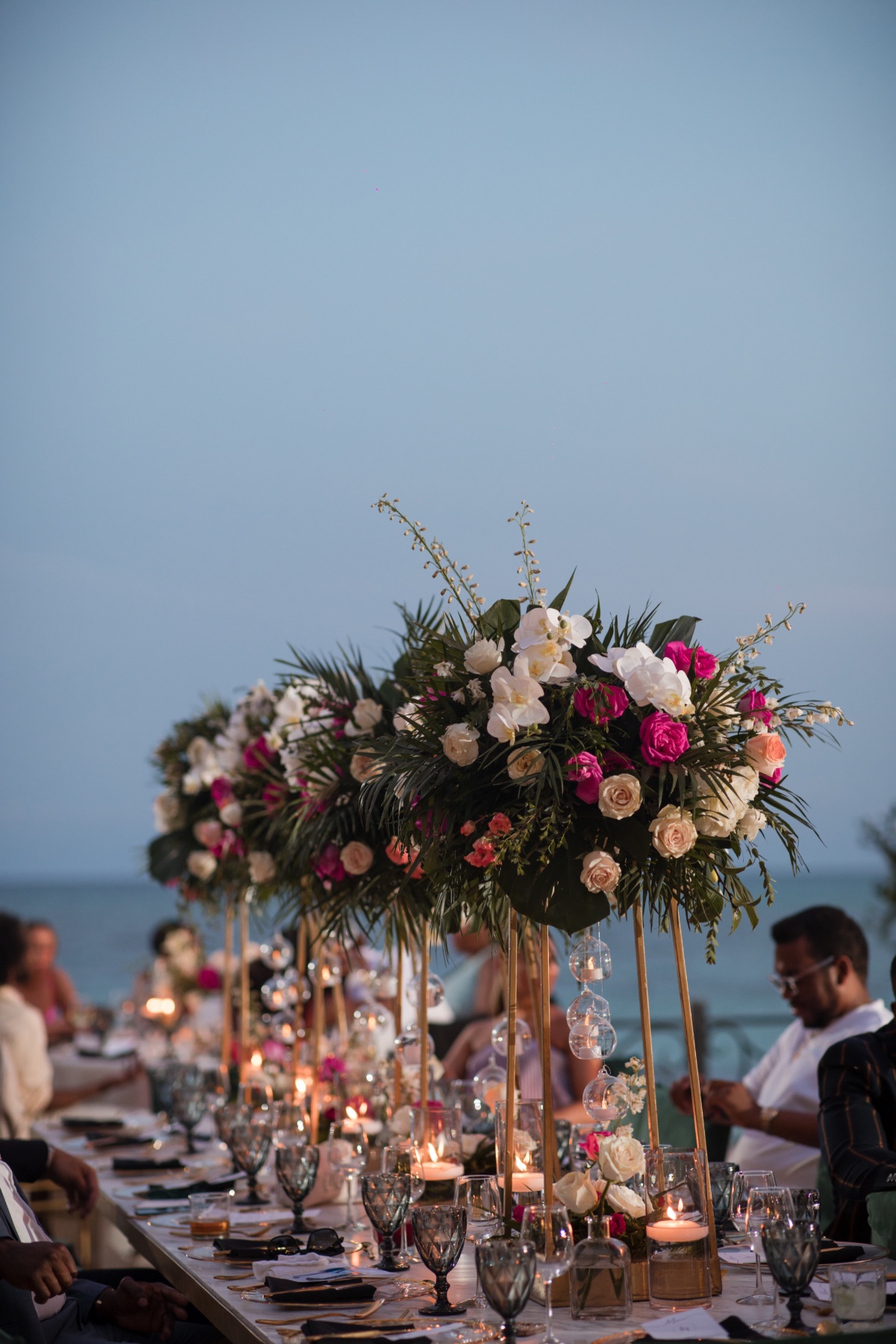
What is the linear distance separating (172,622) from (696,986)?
17.8 metres

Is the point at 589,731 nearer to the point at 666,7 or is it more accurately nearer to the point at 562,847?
the point at 562,847

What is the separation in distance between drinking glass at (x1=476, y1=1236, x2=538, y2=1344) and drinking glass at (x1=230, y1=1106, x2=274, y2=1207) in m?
1.37

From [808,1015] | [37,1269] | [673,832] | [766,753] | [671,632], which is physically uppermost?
[671,632]

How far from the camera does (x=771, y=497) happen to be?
5996mm

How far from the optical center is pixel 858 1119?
2768mm

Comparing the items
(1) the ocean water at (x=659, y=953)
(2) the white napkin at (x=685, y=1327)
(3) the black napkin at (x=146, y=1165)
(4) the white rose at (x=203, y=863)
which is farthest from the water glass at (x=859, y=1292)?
(1) the ocean water at (x=659, y=953)

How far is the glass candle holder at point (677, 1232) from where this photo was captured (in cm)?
202

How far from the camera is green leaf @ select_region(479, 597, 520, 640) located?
2201 mm

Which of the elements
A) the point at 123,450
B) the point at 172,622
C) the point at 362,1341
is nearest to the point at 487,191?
the point at 123,450

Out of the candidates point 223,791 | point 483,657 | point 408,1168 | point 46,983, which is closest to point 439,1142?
point 408,1168

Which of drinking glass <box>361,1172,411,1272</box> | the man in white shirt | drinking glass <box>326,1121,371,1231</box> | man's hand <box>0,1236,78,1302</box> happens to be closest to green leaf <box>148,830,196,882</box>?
drinking glass <box>326,1121,371,1231</box>

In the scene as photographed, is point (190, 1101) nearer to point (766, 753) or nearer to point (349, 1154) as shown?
point (349, 1154)

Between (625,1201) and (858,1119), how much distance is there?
0.92 meters

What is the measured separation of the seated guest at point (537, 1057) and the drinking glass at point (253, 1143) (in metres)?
0.74
